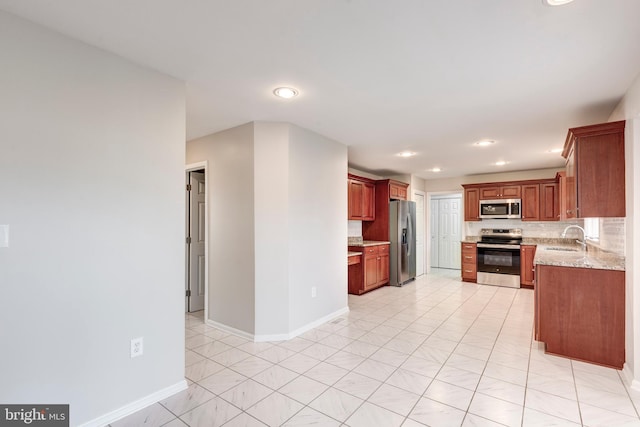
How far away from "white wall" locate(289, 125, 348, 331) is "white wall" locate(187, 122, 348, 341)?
0.01m

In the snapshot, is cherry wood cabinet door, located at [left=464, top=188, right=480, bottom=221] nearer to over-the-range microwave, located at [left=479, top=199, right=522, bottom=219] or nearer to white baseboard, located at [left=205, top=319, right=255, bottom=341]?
over-the-range microwave, located at [left=479, top=199, right=522, bottom=219]

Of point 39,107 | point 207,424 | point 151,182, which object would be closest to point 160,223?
point 151,182

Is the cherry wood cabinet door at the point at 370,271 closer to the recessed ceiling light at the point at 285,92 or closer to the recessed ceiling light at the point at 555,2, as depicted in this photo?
the recessed ceiling light at the point at 285,92

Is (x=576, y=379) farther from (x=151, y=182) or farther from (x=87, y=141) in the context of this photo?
(x=87, y=141)

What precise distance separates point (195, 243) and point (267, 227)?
1.70 m

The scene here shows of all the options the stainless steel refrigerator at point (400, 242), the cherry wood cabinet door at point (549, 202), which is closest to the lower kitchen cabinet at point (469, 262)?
the stainless steel refrigerator at point (400, 242)

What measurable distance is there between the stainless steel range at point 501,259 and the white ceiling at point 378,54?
3.27 m

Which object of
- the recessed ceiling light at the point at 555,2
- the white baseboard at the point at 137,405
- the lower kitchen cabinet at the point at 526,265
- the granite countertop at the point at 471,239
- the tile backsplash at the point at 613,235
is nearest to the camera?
the recessed ceiling light at the point at 555,2

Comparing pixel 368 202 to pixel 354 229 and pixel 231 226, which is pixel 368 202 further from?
pixel 231 226

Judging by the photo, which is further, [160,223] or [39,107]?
[160,223]

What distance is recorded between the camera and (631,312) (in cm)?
244

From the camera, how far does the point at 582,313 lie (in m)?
2.84

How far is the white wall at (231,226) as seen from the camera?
344cm

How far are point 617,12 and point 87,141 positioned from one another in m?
3.08
